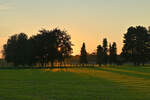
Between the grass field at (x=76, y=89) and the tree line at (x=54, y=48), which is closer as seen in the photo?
the grass field at (x=76, y=89)

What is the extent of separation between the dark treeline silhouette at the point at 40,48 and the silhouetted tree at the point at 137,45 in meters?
24.1

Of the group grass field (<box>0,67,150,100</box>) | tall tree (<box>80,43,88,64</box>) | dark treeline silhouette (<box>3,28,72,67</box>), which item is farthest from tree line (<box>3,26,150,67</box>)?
grass field (<box>0,67,150,100</box>)

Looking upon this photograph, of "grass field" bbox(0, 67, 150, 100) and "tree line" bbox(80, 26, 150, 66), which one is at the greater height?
"tree line" bbox(80, 26, 150, 66)

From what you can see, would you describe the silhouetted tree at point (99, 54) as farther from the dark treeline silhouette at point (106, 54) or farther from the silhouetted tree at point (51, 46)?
the silhouetted tree at point (51, 46)

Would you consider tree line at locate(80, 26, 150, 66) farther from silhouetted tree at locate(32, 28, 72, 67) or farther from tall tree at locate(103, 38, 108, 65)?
silhouetted tree at locate(32, 28, 72, 67)

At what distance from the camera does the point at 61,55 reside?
4058 inches

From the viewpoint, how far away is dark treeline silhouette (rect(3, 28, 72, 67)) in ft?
328

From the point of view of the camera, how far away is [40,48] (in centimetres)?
10075

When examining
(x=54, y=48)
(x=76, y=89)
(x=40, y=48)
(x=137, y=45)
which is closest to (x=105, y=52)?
(x=137, y=45)

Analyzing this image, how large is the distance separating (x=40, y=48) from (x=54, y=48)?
5536mm

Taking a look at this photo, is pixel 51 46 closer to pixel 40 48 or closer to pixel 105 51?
pixel 40 48

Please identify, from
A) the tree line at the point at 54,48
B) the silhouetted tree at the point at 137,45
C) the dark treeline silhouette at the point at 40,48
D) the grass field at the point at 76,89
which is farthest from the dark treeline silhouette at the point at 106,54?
the grass field at the point at 76,89

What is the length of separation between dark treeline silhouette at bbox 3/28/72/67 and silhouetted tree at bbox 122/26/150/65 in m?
24.1

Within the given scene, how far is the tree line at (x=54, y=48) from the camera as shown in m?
100
